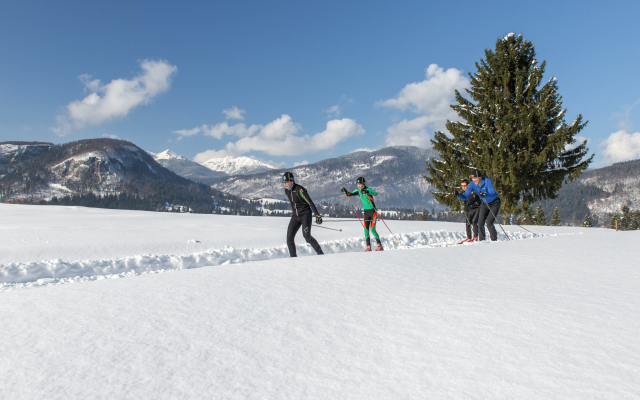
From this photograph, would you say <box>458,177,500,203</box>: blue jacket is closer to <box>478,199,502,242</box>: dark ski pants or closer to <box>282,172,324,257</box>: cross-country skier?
<box>478,199,502,242</box>: dark ski pants

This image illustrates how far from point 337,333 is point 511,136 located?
2127cm

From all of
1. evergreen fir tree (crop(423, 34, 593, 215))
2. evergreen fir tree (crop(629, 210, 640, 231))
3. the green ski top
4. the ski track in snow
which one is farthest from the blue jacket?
evergreen fir tree (crop(629, 210, 640, 231))

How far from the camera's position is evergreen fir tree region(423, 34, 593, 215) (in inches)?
749

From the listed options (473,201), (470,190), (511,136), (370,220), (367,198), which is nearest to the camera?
(367,198)

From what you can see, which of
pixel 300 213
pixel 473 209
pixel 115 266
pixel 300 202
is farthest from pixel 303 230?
pixel 473 209

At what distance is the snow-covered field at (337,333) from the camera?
193cm

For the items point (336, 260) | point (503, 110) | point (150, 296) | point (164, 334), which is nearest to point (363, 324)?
→ point (164, 334)

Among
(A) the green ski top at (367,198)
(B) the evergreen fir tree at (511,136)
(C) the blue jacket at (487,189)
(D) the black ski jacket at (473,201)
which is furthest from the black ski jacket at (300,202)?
(B) the evergreen fir tree at (511,136)

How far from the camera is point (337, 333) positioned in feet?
8.59

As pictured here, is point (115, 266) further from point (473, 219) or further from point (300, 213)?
point (473, 219)

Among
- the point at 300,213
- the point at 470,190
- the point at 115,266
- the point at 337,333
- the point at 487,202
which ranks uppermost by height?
the point at 470,190

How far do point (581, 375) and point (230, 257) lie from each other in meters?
7.81

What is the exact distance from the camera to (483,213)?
402 inches

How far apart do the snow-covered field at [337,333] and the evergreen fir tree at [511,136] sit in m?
16.6
